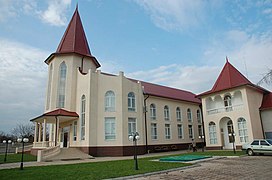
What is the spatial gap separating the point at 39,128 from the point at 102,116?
8.98m

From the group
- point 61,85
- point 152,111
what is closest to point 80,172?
point 61,85

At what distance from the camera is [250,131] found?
73.4 feet

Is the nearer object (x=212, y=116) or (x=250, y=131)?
(x=250, y=131)

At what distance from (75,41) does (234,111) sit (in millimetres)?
21010

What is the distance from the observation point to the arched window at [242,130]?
2305 cm

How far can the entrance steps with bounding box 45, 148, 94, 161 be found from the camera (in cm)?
1928

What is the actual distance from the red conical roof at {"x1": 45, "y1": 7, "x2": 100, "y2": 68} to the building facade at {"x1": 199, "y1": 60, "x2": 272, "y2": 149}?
16160mm

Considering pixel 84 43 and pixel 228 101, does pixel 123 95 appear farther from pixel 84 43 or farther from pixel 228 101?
pixel 228 101

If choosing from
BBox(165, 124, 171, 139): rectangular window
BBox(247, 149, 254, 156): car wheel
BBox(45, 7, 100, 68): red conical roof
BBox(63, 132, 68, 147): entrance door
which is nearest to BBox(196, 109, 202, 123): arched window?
BBox(165, 124, 171, 139): rectangular window

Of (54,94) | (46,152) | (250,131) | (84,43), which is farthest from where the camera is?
(84,43)

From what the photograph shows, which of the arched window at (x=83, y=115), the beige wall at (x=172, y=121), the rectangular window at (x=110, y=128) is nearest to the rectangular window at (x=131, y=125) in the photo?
the rectangular window at (x=110, y=128)

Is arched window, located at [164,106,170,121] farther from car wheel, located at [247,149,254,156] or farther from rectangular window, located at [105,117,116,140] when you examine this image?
car wheel, located at [247,149,254,156]

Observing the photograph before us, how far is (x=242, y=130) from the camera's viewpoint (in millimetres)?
23453

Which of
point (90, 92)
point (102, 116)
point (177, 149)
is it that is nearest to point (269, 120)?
point (177, 149)
